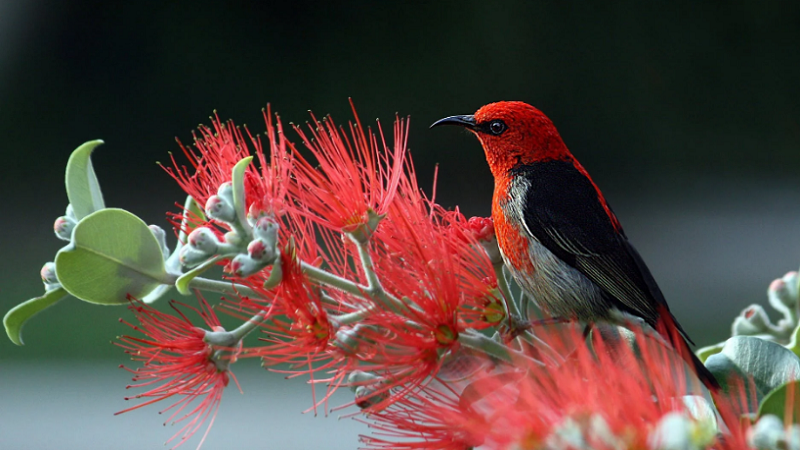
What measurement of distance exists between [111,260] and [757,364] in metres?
0.33

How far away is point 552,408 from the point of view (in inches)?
12.3

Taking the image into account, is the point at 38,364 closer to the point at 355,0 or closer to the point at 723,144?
the point at 355,0

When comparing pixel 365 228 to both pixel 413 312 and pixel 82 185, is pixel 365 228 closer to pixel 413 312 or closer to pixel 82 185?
pixel 413 312

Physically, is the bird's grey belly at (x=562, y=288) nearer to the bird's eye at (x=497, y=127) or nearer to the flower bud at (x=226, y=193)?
the bird's eye at (x=497, y=127)

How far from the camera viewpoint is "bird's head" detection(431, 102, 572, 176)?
2.06 feet

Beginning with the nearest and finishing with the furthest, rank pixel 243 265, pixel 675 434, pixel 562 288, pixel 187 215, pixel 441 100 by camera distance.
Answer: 1. pixel 675 434
2. pixel 243 265
3. pixel 187 215
4. pixel 562 288
5. pixel 441 100

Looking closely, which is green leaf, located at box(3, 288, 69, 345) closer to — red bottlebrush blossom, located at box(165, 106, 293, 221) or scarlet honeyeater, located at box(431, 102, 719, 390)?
red bottlebrush blossom, located at box(165, 106, 293, 221)

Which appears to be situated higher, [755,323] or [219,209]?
[219,209]

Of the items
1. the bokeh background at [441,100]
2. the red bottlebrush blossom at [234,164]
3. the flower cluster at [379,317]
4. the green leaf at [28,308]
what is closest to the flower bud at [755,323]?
the flower cluster at [379,317]

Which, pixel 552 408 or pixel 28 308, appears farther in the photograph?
pixel 28 308

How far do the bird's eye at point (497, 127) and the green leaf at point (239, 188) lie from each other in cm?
29

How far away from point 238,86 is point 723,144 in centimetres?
212

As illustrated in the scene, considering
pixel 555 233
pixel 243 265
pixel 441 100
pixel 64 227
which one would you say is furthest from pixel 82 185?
pixel 441 100

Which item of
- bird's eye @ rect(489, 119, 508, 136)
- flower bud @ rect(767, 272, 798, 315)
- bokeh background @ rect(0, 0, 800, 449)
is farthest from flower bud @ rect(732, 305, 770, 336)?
→ bokeh background @ rect(0, 0, 800, 449)
